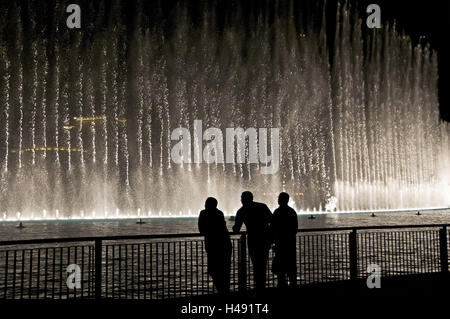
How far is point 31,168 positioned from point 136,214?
8.19m

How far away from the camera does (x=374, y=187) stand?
4325cm

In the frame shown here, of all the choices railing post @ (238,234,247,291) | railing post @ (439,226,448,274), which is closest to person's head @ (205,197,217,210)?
railing post @ (238,234,247,291)

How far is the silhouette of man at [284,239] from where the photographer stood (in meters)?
7.85

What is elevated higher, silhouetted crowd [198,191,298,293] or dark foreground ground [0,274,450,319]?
silhouetted crowd [198,191,298,293]

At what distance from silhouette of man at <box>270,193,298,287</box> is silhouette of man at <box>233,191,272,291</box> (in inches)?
8.3

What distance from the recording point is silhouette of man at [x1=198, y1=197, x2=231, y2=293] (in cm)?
747

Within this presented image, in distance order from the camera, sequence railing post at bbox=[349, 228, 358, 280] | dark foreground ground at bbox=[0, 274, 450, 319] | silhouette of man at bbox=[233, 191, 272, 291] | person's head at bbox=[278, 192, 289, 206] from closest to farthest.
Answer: dark foreground ground at bbox=[0, 274, 450, 319], silhouette of man at bbox=[233, 191, 272, 291], person's head at bbox=[278, 192, 289, 206], railing post at bbox=[349, 228, 358, 280]

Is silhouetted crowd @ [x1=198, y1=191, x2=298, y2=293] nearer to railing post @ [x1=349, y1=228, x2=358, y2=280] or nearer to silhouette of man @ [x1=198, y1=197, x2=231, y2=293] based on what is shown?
silhouette of man @ [x1=198, y1=197, x2=231, y2=293]
